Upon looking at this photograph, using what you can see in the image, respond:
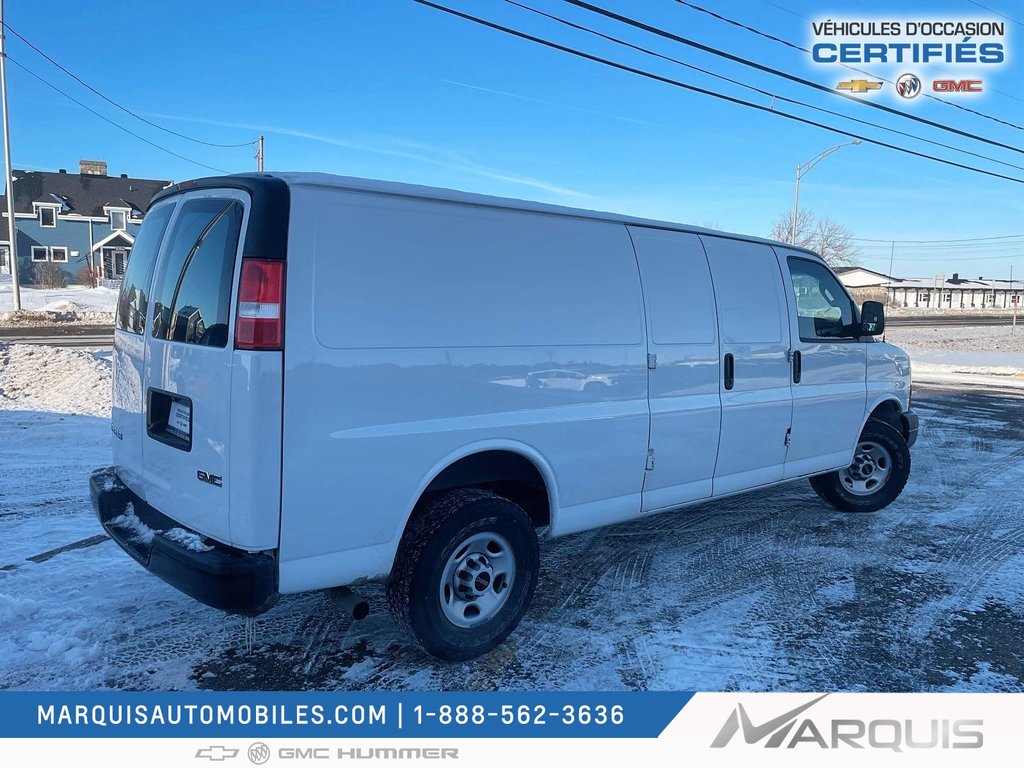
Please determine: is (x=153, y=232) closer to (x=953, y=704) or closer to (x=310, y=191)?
(x=310, y=191)

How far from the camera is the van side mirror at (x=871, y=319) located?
19.7ft

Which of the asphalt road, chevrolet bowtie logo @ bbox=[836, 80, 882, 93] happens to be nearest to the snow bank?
the asphalt road

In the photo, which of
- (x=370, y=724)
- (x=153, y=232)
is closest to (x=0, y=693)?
(x=370, y=724)

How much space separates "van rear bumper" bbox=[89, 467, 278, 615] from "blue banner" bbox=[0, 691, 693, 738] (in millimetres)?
515

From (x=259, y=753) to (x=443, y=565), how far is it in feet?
3.54

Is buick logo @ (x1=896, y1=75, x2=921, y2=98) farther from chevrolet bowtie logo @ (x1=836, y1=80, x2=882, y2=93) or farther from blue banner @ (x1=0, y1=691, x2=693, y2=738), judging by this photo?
blue banner @ (x1=0, y1=691, x2=693, y2=738)

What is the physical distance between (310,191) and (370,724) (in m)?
2.30

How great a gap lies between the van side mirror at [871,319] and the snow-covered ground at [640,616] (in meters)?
1.60

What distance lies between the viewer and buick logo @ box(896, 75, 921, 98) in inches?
683

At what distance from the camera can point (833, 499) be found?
6.53 meters

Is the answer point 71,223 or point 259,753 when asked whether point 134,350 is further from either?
point 71,223

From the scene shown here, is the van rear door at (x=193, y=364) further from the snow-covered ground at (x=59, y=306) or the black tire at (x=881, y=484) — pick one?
the snow-covered ground at (x=59, y=306)

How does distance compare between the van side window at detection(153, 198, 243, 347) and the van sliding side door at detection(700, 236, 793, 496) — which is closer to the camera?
the van side window at detection(153, 198, 243, 347)

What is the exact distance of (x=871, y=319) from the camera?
6059mm
